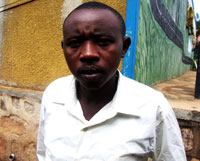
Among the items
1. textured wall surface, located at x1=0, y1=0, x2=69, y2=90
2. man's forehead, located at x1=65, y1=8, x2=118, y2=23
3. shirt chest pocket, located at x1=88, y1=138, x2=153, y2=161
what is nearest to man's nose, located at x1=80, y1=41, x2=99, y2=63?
man's forehead, located at x1=65, y1=8, x2=118, y2=23

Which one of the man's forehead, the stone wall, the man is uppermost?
the man's forehead

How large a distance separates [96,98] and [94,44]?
0.92 ft

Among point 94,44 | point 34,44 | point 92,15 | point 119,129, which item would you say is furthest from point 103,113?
point 34,44

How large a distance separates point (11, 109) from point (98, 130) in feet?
6.21

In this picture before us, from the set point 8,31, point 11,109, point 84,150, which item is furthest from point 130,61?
point 8,31

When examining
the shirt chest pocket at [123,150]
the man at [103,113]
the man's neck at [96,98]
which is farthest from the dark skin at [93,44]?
the shirt chest pocket at [123,150]

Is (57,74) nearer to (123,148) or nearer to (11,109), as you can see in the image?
(11,109)

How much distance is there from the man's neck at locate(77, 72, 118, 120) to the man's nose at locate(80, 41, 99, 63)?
0.63 ft

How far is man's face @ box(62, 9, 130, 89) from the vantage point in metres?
0.81

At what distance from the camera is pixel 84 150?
0.81 metres

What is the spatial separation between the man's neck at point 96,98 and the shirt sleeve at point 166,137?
0.25m

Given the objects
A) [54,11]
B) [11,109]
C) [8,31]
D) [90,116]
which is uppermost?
[54,11]

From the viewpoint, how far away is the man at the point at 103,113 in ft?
2.66

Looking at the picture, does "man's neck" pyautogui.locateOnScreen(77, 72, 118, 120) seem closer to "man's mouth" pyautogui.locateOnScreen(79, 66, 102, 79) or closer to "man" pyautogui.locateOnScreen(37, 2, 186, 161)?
"man" pyautogui.locateOnScreen(37, 2, 186, 161)
